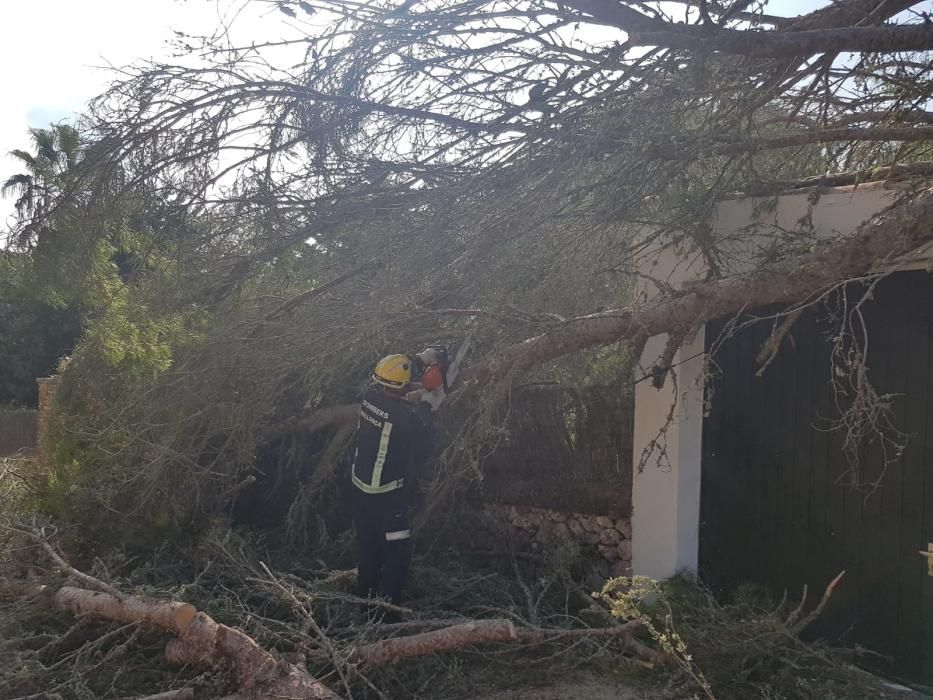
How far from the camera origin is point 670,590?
16.8 ft

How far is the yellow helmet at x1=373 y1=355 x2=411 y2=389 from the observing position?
5.42 metres

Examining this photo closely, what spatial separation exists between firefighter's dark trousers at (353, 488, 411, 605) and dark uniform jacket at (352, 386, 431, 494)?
0.29 feet

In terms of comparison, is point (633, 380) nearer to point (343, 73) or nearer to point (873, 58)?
point (873, 58)

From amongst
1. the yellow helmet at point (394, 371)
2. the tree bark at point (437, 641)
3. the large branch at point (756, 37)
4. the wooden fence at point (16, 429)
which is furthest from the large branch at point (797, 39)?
the wooden fence at point (16, 429)

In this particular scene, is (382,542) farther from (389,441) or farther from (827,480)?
(827,480)

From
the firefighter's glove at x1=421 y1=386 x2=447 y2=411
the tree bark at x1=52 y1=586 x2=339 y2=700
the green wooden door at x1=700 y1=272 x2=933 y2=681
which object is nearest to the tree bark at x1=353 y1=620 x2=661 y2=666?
the tree bark at x1=52 y1=586 x2=339 y2=700

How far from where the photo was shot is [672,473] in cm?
539

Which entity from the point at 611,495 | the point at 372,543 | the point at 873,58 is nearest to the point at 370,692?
the point at 372,543

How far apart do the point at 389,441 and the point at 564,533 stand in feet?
5.70

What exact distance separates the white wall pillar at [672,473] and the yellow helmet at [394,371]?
163cm

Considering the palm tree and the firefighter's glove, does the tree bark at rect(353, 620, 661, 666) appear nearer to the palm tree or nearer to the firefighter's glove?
the firefighter's glove

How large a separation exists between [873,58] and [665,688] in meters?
3.61

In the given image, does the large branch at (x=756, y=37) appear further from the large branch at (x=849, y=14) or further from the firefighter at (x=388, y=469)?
the firefighter at (x=388, y=469)

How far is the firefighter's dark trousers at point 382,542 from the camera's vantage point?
5414mm
